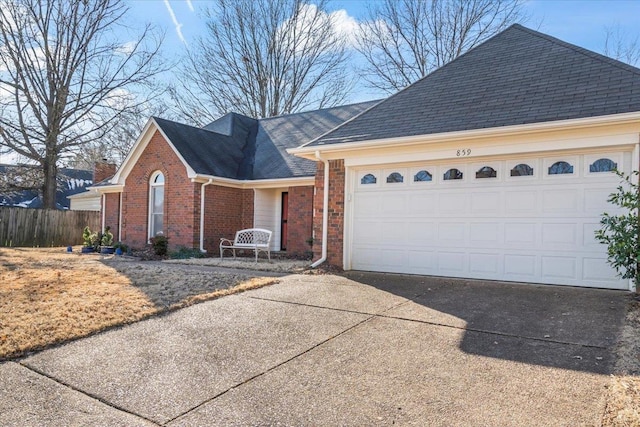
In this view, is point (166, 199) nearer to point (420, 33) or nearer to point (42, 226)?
point (42, 226)

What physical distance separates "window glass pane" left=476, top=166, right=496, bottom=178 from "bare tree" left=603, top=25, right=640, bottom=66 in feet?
58.7

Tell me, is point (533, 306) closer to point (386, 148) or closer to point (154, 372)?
point (386, 148)

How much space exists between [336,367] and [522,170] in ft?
18.7

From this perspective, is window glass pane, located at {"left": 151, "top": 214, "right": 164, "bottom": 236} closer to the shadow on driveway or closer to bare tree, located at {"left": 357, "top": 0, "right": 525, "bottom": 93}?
the shadow on driveway

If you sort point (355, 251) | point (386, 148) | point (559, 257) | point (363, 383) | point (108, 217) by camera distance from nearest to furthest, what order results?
point (363, 383)
point (559, 257)
point (386, 148)
point (355, 251)
point (108, 217)

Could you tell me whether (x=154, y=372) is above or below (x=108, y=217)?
below

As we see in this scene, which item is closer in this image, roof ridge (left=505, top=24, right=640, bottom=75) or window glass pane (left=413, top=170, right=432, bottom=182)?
roof ridge (left=505, top=24, right=640, bottom=75)

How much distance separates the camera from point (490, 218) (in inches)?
323

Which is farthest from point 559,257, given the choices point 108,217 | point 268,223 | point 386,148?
point 108,217

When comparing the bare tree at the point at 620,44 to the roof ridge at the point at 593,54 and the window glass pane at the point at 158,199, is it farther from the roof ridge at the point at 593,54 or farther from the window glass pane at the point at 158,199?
the window glass pane at the point at 158,199

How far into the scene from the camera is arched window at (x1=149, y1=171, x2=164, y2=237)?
1508 cm

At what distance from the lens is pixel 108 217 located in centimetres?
1808

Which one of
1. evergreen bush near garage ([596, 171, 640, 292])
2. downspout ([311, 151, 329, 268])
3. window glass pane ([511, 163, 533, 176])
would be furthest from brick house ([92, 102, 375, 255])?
evergreen bush near garage ([596, 171, 640, 292])

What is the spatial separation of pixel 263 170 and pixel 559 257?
10.1 metres
